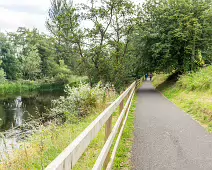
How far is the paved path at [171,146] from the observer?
3.96 metres

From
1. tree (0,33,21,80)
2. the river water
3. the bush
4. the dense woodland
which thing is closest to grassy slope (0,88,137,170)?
the river water

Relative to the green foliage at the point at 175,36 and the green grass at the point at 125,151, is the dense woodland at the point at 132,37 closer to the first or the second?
the green foliage at the point at 175,36

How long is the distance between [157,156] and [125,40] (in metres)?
11.5

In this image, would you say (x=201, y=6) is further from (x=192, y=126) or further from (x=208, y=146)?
(x=208, y=146)

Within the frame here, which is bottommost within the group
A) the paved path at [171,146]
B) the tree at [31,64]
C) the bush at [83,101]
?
the paved path at [171,146]

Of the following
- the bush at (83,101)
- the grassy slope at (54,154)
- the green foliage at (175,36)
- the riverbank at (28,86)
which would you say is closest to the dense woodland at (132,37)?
the green foliage at (175,36)

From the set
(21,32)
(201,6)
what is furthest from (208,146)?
(21,32)

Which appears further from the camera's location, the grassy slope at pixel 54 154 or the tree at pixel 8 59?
the tree at pixel 8 59

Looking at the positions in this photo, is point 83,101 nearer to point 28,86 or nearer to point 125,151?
point 125,151

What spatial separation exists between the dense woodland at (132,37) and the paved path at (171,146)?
7606mm

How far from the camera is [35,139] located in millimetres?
5773

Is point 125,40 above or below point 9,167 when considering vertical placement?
above

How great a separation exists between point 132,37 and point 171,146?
450 inches

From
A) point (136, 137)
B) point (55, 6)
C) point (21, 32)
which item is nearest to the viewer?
point (136, 137)
